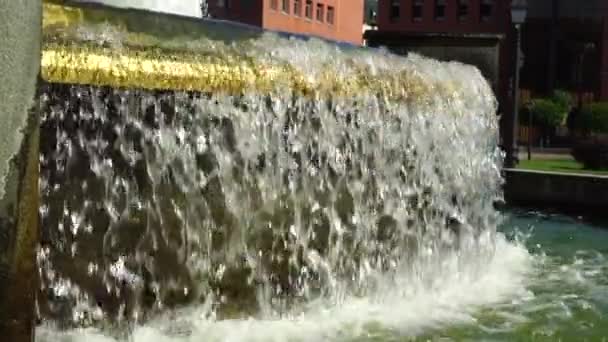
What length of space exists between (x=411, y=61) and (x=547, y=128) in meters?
32.0

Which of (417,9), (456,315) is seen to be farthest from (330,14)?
(456,315)

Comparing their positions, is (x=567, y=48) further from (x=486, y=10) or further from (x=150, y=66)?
(x=150, y=66)

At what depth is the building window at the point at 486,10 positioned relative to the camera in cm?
4666

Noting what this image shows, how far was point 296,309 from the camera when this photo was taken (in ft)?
16.8

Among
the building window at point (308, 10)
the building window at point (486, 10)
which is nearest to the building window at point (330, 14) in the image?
the building window at point (308, 10)

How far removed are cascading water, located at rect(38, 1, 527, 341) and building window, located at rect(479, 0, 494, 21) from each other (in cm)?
4163

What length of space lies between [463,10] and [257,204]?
4460 centimetres

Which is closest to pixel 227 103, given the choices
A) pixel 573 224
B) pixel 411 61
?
pixel 411 61

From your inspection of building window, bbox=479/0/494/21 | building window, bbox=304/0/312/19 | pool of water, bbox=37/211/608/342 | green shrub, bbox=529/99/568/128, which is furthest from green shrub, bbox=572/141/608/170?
building window, bbox=304/0/312/19

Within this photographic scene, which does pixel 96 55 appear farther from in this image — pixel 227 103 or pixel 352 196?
pixel 352 196

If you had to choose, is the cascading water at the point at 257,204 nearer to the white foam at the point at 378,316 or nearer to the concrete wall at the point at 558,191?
the white foam at the point at 378,316

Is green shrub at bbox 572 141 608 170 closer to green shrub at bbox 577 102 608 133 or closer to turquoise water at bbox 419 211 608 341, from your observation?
turquoise water at bbox 419 211 608 341

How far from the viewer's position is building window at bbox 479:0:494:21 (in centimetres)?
4666

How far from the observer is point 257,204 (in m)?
4.80
